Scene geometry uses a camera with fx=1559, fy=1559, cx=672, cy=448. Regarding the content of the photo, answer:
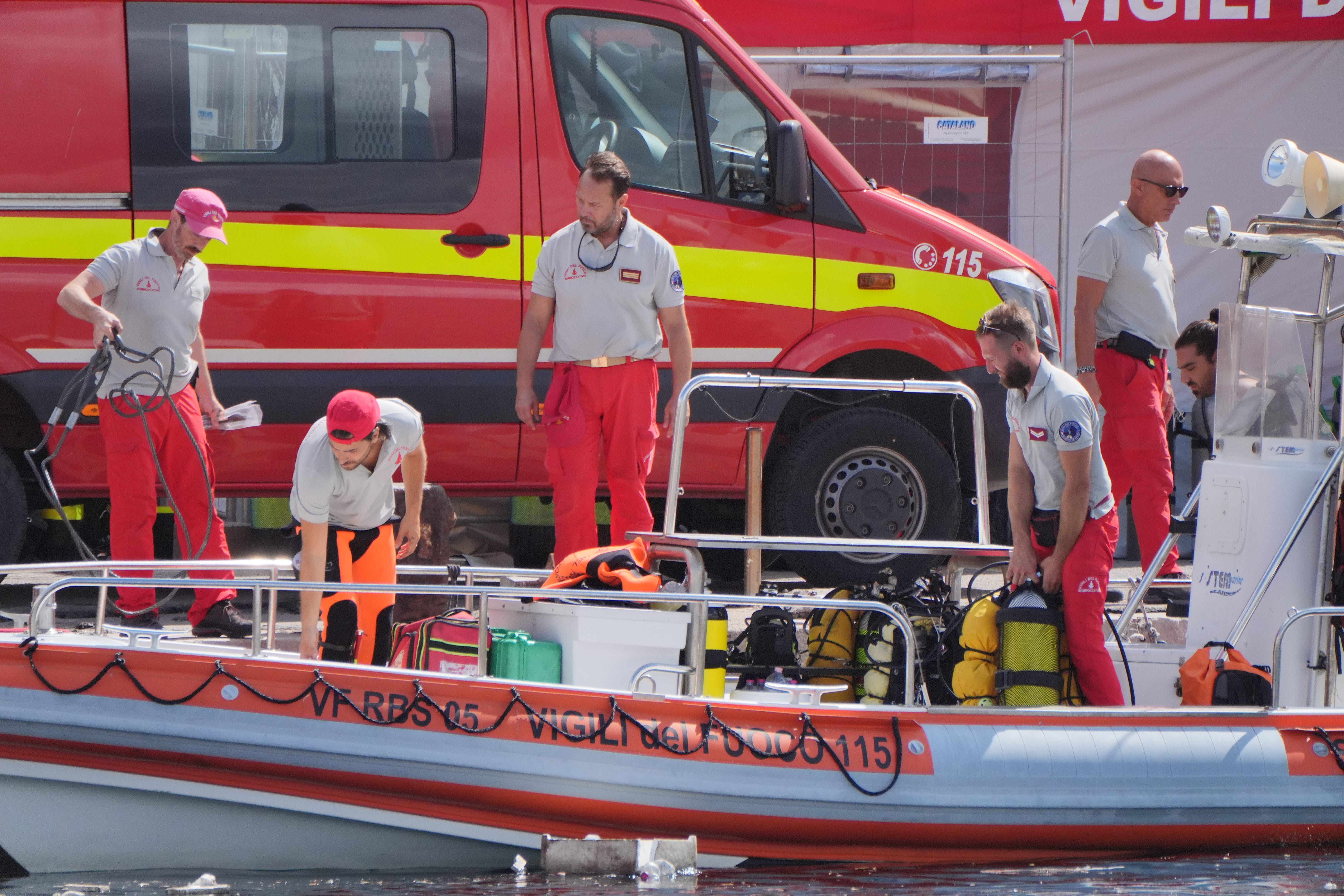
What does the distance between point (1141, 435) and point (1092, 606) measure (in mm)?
1790

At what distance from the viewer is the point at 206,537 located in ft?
19.1

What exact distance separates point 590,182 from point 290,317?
1610 mm

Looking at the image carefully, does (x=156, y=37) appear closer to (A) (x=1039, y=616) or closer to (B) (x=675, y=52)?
(B) (x=675, y=52)

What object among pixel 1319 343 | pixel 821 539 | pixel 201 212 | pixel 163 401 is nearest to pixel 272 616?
pixel 163 401

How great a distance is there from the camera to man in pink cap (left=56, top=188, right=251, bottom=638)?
5715 millimetres

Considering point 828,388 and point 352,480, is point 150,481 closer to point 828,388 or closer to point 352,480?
point 352,480

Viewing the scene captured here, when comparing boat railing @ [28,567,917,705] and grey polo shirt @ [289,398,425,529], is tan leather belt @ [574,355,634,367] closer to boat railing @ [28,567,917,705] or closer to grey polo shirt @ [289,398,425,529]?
grey polo shirt @ [289,398,425,529]

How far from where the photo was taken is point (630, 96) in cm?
662

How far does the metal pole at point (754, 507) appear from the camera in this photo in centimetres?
527

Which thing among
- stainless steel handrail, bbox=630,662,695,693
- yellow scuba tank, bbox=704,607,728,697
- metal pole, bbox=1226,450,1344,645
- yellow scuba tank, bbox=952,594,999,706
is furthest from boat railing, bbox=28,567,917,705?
metal pole, bbox=1226,450,1344,645

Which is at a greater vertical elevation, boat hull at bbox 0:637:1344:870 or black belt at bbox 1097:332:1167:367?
black belt at bbox 1097:332:1167:367

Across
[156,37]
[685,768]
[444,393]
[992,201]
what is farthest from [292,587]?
[992,201]

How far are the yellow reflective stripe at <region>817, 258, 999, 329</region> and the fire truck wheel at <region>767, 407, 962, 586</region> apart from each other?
0.47 meters

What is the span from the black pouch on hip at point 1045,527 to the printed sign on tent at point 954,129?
14.2 feet
